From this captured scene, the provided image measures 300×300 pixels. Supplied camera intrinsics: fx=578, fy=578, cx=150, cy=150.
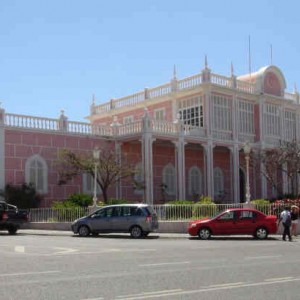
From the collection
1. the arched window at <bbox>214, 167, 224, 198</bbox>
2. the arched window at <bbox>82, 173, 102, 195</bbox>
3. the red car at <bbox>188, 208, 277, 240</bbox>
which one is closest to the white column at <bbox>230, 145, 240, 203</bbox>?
the arched window at <bbox>214, 167, 224, 198</bbox>

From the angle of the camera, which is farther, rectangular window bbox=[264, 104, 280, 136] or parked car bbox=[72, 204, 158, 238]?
rectangular window bbox=[264, 104, 280, 136]

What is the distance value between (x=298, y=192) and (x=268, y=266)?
31552mm

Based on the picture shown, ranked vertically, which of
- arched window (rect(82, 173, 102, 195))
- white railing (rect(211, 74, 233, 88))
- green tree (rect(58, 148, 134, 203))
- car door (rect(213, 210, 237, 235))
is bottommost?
car door (rect(213, 210, 237, 235))

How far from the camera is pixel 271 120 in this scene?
43.6 m

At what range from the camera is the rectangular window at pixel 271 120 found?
43.1 m

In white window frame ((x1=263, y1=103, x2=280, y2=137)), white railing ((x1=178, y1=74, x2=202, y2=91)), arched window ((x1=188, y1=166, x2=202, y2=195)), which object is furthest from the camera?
white window frame ((x1=263, y1=103, x2=280, y2=137))

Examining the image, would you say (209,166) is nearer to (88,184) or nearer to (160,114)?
(160,114)

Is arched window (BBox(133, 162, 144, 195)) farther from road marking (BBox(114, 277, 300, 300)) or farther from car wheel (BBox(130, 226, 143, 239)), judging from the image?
road marking (BBox(114, 277, 300, 300))

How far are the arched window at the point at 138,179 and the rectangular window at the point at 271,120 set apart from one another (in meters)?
11.1

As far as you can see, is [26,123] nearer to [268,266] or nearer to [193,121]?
[193,121]

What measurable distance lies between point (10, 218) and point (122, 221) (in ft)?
19.2

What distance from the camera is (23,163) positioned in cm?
3369

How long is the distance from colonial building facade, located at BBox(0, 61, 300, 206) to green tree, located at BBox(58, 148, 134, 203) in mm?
1220

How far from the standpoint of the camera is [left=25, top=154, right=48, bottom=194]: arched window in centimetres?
3384
